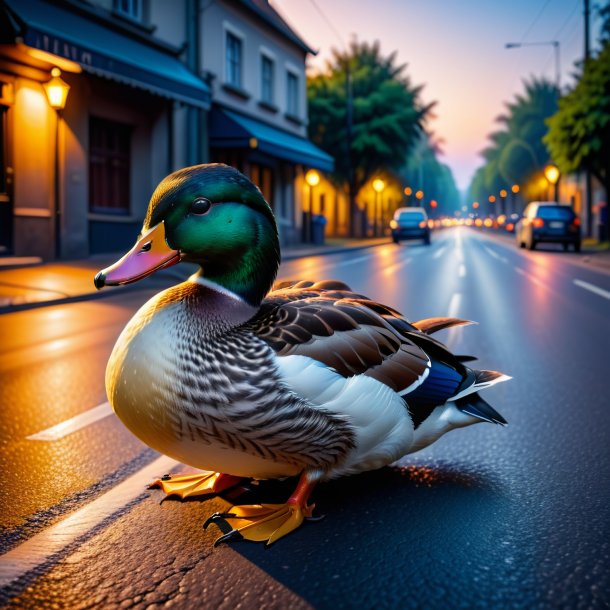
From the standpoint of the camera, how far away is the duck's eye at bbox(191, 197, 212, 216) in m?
2.26

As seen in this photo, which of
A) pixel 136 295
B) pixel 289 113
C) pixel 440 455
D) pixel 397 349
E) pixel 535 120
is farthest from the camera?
pixel 535 120

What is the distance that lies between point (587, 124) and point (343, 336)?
90.6 feet

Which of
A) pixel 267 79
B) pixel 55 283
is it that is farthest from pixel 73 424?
pixel 267 79

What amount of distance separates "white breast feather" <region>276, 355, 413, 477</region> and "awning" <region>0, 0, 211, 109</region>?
12.0 m

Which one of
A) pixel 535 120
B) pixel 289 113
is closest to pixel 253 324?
pixel 289 113

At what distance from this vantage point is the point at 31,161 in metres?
15.0

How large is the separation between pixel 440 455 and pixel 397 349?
102 centimetres

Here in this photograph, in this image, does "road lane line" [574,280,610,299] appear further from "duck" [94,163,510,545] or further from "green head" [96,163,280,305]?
"green head" [96,163,280,305]

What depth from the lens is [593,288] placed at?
1284 centimetres

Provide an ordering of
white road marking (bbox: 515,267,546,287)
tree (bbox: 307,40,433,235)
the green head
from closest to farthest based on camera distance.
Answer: the green head < white road marking (bbox: 515,267,546,287) < tree (bbox: 307,40,433,235)

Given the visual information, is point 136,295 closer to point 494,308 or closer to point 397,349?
point 494,308

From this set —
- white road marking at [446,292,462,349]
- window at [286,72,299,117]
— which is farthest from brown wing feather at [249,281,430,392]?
window at [286,72,299,117]

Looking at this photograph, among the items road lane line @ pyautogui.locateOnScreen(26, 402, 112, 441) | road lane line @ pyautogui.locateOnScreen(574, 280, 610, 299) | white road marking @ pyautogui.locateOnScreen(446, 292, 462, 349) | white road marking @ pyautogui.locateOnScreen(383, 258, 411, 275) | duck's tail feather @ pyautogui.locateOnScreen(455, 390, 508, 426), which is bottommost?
road lane line @ pyautogui.locateOnScreen(26, 402, 112, 441)

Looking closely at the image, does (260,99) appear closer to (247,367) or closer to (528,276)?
(528,276)
